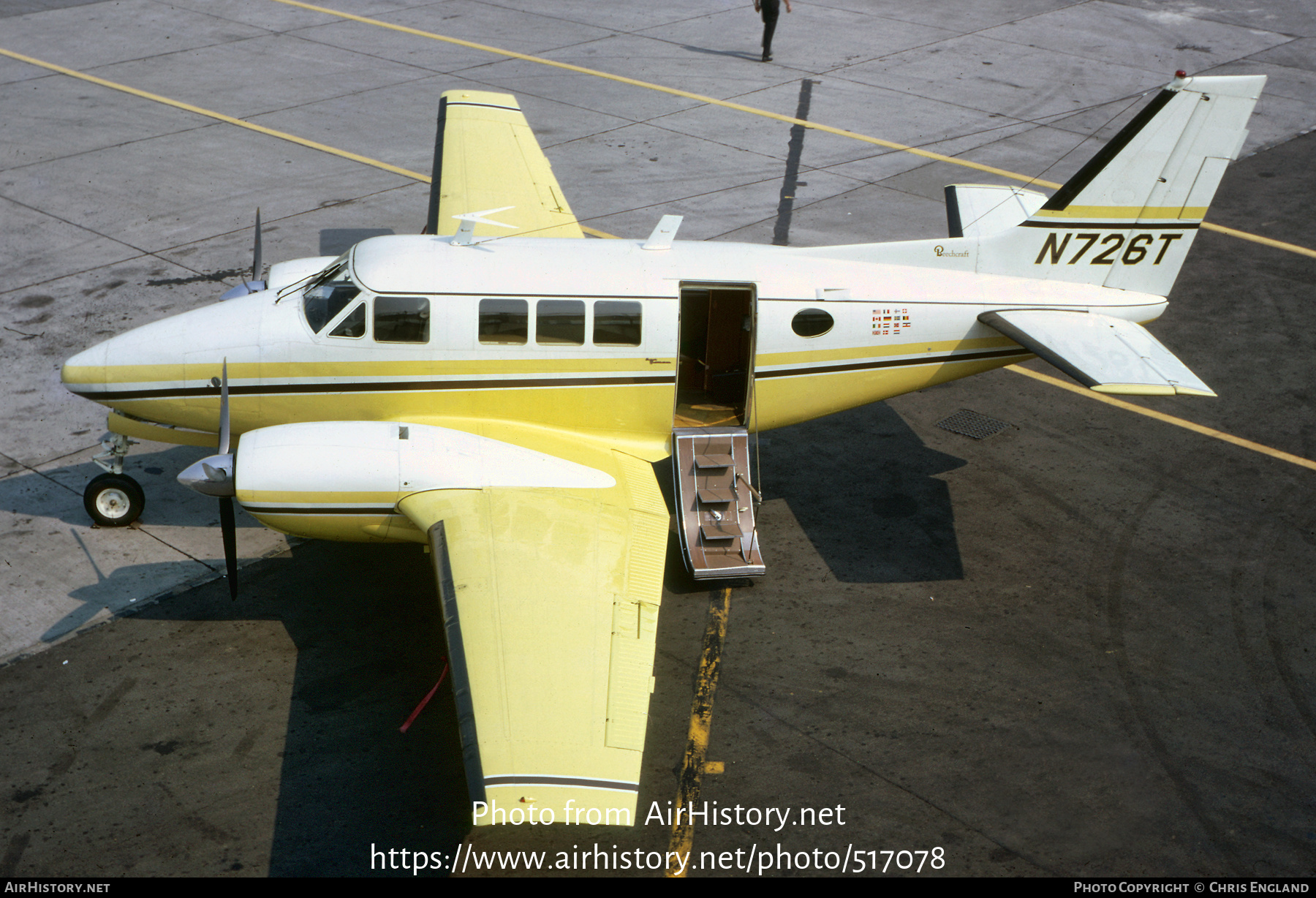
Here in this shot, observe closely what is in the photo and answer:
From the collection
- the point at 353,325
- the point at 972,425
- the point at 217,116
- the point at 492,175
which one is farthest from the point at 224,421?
the point at 217,116

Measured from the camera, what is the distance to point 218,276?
19.0 m

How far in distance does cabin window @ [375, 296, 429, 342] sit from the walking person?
19.7 m

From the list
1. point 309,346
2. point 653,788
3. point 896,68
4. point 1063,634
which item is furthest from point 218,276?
point 896,68

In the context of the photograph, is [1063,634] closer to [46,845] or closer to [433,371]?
[433,371]

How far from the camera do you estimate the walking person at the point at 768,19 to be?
2884 cm

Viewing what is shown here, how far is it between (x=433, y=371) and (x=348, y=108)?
631 inches

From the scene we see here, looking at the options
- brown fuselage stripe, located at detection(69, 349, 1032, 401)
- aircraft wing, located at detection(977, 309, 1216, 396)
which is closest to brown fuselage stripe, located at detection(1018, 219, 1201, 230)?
aircraft wing, located at detection(977, 309, 1216, 396)

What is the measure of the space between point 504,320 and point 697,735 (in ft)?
16.6

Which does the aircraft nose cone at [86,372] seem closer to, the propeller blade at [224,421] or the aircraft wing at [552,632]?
the propeller blade at [224,421]

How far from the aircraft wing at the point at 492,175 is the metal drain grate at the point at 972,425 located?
20.4 ft

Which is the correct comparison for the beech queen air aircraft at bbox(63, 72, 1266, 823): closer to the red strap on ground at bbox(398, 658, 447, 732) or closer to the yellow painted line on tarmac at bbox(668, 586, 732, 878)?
the yellow painted line on tarmac at bbox(668, 586, 732, 878)

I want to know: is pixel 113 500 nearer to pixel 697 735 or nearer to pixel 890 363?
pixel 697 735

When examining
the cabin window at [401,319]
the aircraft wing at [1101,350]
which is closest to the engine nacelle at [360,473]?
the cabin window at [401,319]

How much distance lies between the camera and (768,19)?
29156 millimetres
